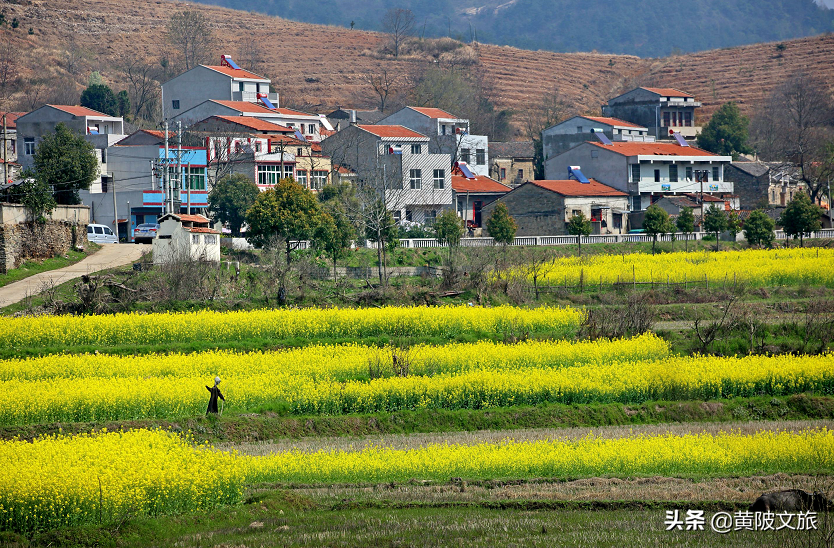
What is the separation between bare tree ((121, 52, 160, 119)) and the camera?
99.0m

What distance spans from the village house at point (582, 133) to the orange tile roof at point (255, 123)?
85.2 ft

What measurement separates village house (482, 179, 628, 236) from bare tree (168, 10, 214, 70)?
209 ft

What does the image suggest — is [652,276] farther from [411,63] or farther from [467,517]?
[411,63]

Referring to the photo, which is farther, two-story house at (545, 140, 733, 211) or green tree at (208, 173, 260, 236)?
two-story house at (545, 140, 733, 211)

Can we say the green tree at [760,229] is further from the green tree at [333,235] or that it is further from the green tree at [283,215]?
the green tree at [283,215]

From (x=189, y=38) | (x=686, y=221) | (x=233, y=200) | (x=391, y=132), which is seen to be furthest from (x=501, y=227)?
(x=189, y=38)

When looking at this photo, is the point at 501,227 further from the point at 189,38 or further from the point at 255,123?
the point at 189,38

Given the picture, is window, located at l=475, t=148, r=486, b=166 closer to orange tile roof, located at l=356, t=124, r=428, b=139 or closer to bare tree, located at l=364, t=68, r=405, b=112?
orange tile roof, located at l=356, t=124, r=428, b=139

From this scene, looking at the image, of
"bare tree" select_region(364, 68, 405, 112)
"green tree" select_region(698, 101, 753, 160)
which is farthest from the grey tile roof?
"bare tree" select_region(364, 68, 405, 112)

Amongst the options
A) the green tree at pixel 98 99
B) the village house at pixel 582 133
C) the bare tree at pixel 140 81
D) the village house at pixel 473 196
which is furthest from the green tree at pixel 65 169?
the bare tree at pixel 140 81

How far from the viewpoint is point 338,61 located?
128875 millimetres

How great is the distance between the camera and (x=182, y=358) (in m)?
28.2

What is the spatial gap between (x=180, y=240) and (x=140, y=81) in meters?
75.9

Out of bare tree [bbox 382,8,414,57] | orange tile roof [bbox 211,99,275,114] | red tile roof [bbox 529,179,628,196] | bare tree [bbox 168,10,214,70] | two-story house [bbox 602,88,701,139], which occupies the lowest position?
red tile roof [bbox 529,179,628,196]
